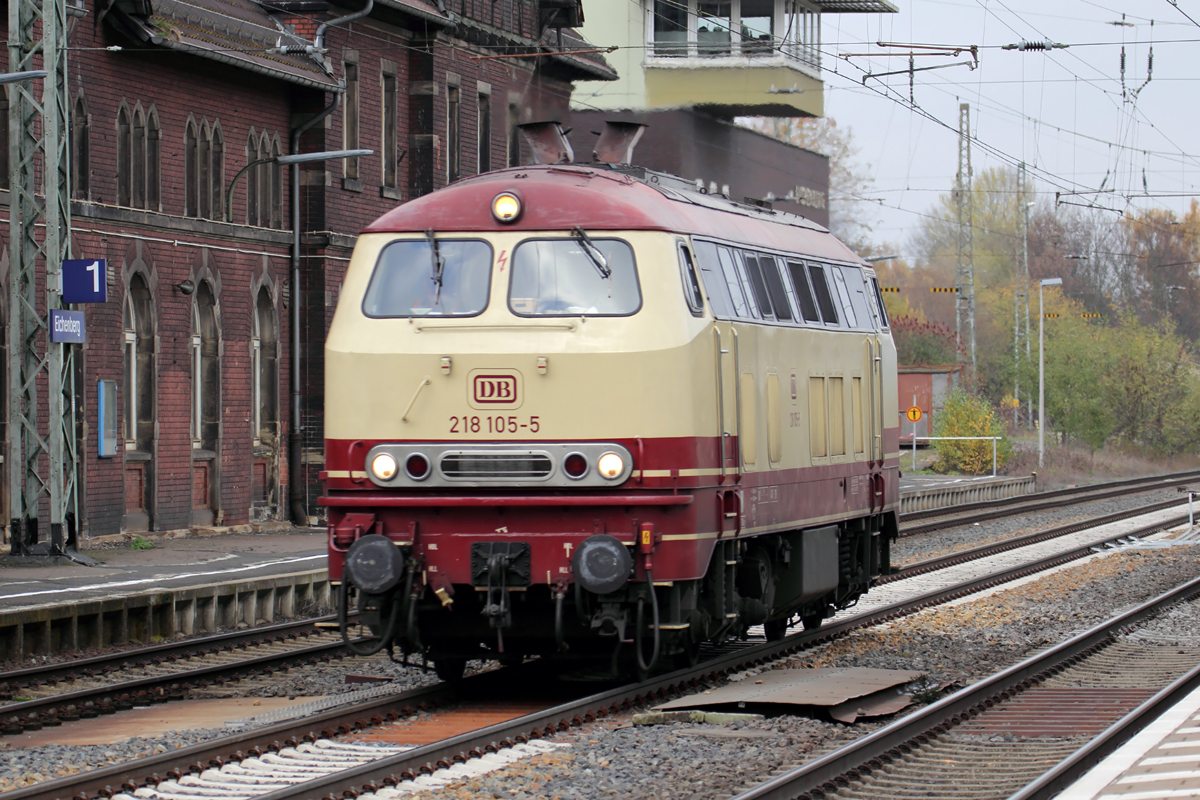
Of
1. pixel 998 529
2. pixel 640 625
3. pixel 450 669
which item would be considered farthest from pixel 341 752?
pixel 998 529

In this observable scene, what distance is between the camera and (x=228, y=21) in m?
26.7

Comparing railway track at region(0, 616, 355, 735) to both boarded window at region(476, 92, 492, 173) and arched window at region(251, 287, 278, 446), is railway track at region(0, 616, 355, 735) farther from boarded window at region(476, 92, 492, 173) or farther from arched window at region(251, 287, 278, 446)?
boarded window at region(476, 92, 492, 173)

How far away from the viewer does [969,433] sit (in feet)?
159

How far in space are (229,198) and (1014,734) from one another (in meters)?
19.2

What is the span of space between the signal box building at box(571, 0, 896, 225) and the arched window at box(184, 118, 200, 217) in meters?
16.9

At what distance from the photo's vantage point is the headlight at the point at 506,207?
442 inches

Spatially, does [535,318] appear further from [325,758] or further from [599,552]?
[325,758]

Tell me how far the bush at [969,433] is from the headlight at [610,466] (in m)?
38.9

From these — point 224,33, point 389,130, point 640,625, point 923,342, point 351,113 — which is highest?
point 224,33

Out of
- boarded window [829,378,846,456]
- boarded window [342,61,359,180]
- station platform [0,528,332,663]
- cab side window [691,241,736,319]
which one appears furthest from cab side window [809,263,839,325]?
boarded window [342,61,359,180]

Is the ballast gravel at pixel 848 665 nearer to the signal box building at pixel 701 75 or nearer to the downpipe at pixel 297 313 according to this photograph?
the downpipe at pixel 297 313

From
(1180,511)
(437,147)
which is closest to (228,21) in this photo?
(437,147)

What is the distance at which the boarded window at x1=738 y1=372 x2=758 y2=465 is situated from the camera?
38.9ft

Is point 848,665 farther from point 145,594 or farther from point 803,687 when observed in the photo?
point 145,594
